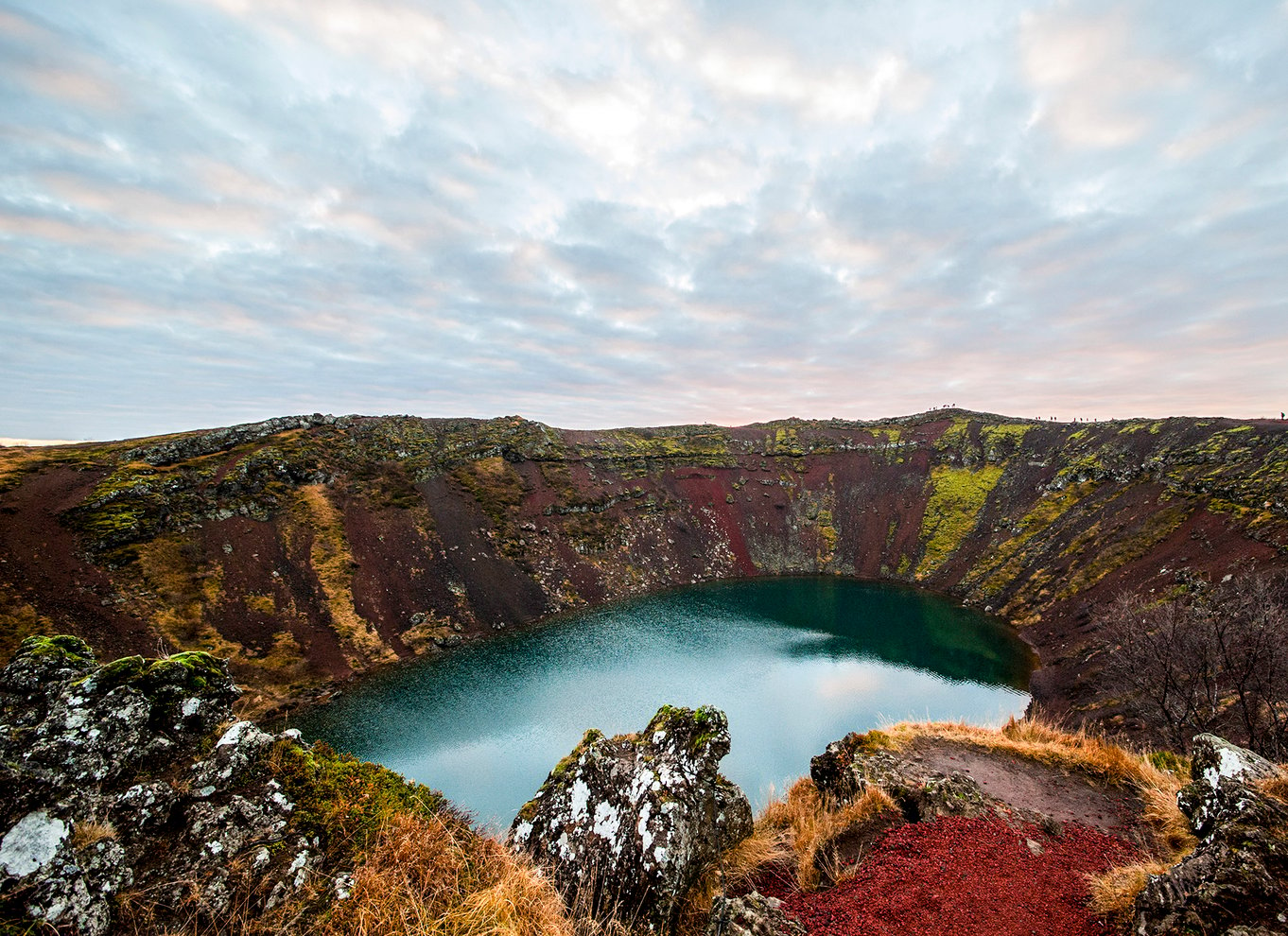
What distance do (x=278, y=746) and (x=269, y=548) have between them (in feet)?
163

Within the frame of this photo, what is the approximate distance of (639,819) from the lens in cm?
805

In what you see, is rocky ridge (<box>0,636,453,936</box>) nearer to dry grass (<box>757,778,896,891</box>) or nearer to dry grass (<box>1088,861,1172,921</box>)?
dry grass (<box>757,778,896,891</box>)

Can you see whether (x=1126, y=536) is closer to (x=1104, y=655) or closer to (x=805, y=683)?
(x=1104, y=655)

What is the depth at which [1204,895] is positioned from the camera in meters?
4.38

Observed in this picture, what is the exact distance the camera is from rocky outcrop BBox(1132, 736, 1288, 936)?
4.22m

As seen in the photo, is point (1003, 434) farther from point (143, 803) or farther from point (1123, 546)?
point (143, 803)

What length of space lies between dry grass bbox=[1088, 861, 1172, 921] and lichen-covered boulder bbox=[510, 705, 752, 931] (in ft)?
16.9

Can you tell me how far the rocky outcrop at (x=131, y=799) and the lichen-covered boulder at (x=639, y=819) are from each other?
167 inches

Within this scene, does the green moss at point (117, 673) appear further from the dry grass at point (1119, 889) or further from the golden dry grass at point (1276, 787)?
the golden dry grass at point (1276, 787)

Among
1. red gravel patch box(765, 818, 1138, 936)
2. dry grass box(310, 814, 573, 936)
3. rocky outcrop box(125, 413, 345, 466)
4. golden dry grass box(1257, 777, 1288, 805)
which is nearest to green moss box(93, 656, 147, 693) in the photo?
dry grass box(310, 814, 573, 936)

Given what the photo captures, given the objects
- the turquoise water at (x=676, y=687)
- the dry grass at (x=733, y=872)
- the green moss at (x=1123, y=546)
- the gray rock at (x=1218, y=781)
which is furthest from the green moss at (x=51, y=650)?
the green moss at (x=1123, y=546)

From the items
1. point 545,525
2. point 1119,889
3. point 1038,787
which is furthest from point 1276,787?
point 545,525

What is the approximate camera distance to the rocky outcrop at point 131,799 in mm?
3465

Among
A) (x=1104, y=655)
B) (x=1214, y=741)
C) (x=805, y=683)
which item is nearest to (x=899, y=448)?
(x=1104, y=655)
